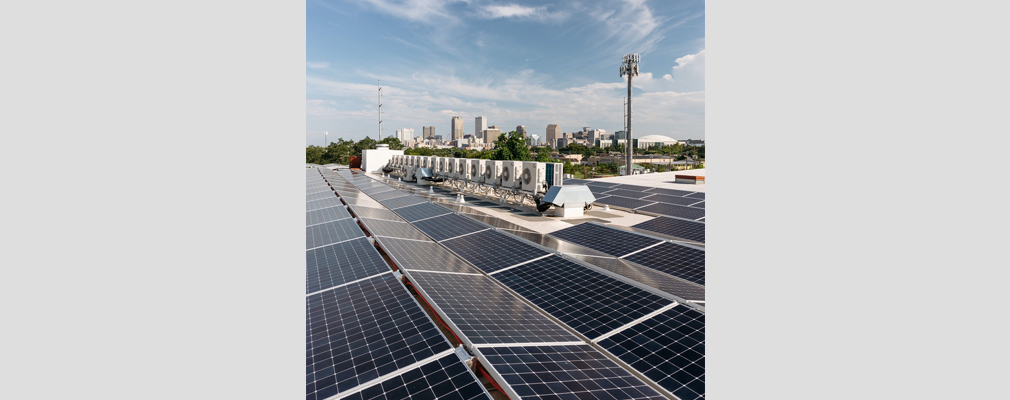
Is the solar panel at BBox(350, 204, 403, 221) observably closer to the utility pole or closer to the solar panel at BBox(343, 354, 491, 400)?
the solar panel at BBox(343, 354, 491, 400)

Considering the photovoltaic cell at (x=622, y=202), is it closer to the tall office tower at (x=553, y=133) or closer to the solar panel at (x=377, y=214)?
the solar panel at (x=377, y=214)

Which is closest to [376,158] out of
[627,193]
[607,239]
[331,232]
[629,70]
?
[629,70]

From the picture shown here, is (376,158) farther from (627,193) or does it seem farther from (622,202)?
(622,202)

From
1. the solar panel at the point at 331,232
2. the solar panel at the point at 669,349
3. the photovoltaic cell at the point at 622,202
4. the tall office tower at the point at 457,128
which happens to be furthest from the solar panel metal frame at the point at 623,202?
the tall office tower at the point at 457,128

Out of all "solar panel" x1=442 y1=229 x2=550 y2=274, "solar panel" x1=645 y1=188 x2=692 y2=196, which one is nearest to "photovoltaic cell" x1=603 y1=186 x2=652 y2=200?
"solar panel" x1=645 y1=188 x2=692 y2=196

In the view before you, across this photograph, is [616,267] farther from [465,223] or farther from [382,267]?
[465,223]
